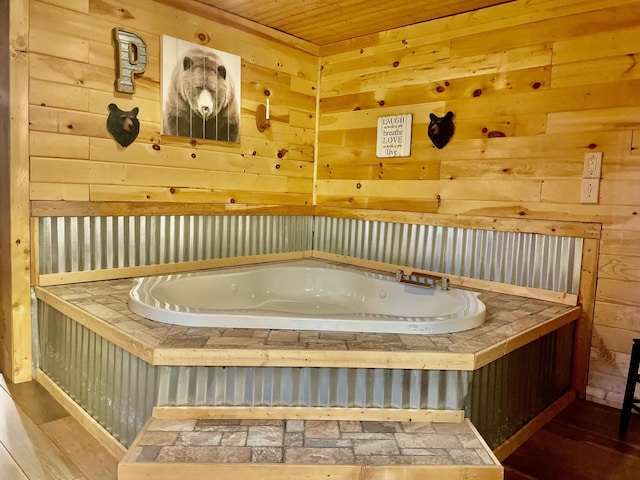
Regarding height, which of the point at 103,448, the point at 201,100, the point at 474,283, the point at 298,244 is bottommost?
the point at 103,448

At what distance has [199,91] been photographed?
9.95ft

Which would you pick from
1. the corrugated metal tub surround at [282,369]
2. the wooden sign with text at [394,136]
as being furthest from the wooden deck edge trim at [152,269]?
the wooden sign with text at [394,136]

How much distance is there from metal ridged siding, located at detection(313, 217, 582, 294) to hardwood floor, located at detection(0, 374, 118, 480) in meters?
2.14

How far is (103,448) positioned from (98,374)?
0.29 meters

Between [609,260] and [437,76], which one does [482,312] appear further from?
[437,76]

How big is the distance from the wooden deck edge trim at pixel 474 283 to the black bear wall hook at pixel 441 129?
846mm

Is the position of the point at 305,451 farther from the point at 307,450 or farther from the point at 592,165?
the point at 592,165

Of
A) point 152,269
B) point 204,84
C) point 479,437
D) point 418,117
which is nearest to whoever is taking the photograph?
point 479,437

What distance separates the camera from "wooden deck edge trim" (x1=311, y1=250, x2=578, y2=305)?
2.67 metres

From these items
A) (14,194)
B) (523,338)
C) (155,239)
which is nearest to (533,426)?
(523,338)

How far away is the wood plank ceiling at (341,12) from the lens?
291 centimetres

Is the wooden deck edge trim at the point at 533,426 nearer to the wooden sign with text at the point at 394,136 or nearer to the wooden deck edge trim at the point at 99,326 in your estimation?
the wooden deck edge trim at the point at 99,326

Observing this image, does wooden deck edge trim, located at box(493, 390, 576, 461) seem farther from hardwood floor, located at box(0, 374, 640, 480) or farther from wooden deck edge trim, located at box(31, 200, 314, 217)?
wooden deck edge trim, located at box(31, 200, 314, 217)

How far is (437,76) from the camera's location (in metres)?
3.11
